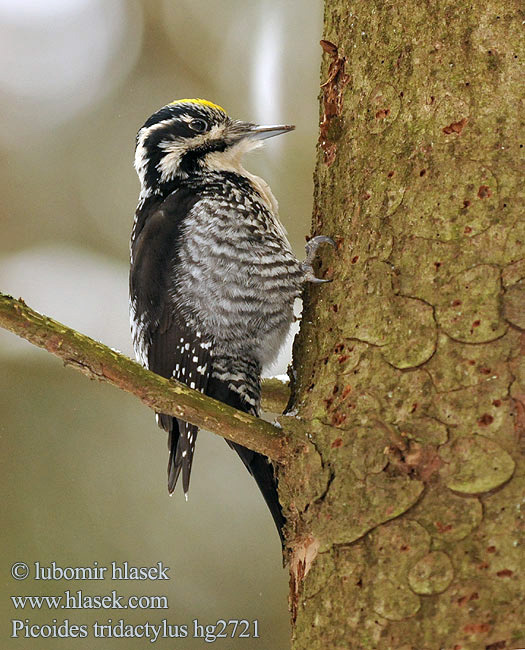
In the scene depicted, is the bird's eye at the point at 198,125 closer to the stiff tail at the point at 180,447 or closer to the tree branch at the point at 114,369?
the stiff tail at the point at 180,447

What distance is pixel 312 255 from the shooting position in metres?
2.06

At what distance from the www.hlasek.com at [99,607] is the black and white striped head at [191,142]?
6.93ft

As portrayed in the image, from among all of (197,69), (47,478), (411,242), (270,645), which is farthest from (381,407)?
(197,69)

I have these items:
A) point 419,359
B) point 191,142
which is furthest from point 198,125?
point 419,359

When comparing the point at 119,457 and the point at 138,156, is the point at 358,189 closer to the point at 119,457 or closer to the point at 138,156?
the point at 138,156

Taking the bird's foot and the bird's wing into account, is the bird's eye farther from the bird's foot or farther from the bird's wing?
the bird's foot

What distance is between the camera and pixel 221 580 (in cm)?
449

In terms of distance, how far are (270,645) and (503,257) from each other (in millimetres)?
3180

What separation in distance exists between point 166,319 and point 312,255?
2.33 ft

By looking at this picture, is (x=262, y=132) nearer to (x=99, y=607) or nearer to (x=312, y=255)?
(x=312, y=255)

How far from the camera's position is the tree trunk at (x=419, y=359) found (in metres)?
1.39

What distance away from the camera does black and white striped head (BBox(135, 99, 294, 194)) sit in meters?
2.85

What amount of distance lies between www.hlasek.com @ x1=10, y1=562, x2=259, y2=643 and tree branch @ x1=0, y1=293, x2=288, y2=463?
2.51m

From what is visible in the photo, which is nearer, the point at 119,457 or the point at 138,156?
the point at 138,156
